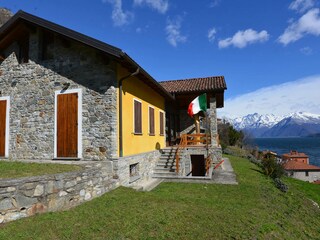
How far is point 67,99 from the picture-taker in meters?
8.66

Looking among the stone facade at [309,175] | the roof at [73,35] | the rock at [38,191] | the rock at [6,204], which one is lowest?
the stone facade at [309,175]

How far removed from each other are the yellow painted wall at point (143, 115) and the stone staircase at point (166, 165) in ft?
2.21

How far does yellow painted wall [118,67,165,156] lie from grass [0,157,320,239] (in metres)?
2.18

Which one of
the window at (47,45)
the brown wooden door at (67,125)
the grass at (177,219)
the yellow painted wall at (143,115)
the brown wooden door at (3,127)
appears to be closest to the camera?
the grass at (177,219)

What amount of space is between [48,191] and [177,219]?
3022 millimetres

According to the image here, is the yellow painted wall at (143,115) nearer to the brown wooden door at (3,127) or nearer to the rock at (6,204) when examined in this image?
the rock at (6,204)

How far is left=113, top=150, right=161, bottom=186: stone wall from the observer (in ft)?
26.8

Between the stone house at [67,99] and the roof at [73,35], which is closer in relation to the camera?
the roof at [73,35]

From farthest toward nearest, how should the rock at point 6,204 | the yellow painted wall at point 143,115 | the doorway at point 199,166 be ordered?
the doorway at point 199,166 < the yellow painted wall at point 143,115 < the rock at point 6,204

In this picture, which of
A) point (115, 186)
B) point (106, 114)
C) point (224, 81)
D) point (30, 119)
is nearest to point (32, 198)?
point (115, 186)

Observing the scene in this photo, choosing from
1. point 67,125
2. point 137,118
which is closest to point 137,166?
Result: point 137,118

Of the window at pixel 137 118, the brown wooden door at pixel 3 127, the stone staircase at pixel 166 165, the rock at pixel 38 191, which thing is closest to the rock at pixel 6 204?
the rock at pixel 38 191

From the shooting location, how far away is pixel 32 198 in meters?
5.09

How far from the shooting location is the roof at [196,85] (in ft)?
47.4
